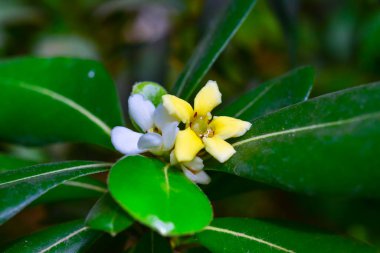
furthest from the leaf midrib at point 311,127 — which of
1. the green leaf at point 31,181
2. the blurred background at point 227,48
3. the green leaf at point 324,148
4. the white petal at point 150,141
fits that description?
the blurred background at point 227,48

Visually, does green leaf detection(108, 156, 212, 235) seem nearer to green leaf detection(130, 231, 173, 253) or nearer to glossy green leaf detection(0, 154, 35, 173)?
green leaf detection(130, 231, 173, 253)

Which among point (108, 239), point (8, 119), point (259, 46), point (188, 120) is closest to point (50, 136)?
point (8, 119)

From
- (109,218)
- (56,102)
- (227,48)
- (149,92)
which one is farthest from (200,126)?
(227,48)

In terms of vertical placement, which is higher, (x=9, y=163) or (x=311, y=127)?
(x=9, y=163)

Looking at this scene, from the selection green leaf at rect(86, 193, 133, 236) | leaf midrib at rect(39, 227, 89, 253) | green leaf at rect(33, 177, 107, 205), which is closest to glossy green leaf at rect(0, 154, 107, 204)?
green leaf at rect(33, 177, 107, 205)

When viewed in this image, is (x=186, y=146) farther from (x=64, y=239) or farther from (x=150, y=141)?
(x=64, y=239)
